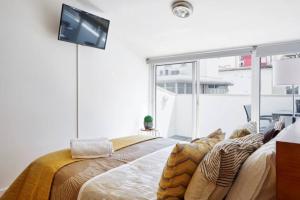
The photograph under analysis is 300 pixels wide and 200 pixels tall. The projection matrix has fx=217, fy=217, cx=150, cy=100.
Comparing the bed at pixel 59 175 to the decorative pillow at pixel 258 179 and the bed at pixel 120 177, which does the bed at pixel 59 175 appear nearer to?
the bed at pixel 120 177

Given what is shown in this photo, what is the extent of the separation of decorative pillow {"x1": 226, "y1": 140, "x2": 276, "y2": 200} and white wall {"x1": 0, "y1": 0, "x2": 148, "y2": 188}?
241 cm

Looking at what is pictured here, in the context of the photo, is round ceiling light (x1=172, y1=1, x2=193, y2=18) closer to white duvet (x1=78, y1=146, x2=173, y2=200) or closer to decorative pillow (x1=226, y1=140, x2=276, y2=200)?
white duvet (x1=78, y1=146, x2=173, y2=200)

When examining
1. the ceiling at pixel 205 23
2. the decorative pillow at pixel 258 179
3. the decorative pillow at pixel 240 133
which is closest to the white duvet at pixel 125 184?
the decorative pillow at pixel 258 179

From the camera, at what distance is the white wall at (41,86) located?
2.41 m

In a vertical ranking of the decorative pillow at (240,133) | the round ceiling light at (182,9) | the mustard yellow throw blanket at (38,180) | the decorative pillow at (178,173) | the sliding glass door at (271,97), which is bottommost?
the mustard yellow throw blanket at (38,180)

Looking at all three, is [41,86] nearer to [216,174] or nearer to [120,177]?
[120,177]

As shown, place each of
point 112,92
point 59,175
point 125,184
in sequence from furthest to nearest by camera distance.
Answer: point 112,92 → point 59,175 → point 125,184

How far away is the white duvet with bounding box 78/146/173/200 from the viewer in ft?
3.98

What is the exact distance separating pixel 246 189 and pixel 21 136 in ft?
8.09

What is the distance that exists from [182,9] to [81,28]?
1.29 metres

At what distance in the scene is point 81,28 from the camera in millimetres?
2766

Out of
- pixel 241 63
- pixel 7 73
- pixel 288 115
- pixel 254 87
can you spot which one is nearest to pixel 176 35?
pixel 241 63

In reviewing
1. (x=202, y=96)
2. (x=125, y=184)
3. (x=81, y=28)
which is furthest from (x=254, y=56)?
(x=125, y=184)

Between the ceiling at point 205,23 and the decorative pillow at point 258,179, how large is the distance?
2.02 meters
